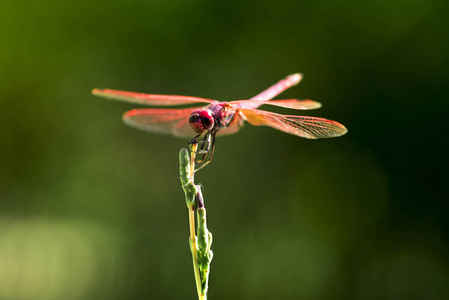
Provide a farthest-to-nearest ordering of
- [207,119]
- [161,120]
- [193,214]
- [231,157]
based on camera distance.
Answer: [231,157] → [161,120] → [207,119] → [193,214]

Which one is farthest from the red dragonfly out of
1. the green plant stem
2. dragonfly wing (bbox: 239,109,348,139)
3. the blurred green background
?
the blurred green background

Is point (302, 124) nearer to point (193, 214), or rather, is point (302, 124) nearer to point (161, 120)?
point (193, 214)

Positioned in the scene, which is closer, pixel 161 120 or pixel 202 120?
pixel 202 120

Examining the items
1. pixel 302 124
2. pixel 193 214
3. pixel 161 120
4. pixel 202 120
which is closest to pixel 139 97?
pixel 161 120

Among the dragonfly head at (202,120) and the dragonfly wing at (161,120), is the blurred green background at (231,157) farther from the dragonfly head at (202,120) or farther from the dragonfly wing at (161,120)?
the dragonfly head at (202,120)

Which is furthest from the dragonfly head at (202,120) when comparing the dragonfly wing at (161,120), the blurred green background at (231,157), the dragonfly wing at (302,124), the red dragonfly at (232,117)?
the blurred green background at (231,157)

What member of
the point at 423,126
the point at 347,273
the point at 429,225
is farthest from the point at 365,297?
the point at 423,126

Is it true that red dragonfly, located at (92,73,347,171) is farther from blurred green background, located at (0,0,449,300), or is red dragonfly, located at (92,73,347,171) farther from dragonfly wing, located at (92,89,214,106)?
blurred green background, located at (0,0,449,300)
